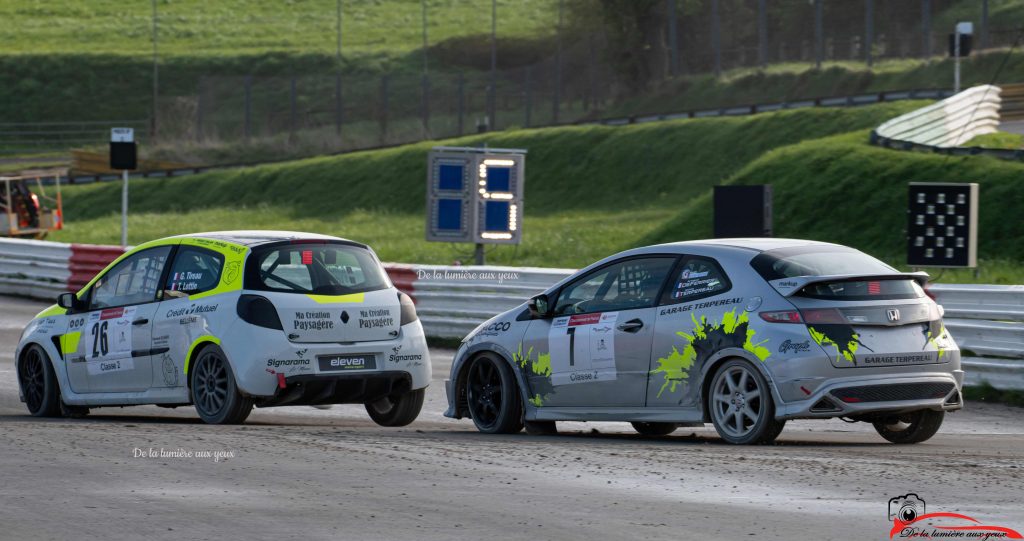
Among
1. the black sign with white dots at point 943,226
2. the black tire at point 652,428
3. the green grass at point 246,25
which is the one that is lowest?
the black tire at point 652,428

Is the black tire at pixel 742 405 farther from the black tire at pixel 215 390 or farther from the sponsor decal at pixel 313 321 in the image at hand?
the black tire at pixel 215 390

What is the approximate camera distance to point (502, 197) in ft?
79.1

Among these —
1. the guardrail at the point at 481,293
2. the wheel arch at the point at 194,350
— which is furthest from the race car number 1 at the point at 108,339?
the guardrail at the point at 481,293

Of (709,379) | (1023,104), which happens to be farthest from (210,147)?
(709,379)

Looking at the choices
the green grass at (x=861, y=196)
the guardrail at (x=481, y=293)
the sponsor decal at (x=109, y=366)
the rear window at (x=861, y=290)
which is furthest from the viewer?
the green grass at (x=861, y=196)

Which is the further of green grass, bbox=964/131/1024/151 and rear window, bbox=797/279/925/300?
green grass, bbox=964/131/1024/151

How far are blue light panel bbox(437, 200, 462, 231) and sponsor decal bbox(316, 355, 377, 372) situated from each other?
12.4m

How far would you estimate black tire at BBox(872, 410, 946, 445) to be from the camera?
10.4m

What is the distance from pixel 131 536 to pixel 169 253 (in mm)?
5906

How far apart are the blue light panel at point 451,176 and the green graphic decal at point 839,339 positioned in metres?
14.9

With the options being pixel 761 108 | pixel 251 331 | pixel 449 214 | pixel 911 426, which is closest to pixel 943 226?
pixel 449 214

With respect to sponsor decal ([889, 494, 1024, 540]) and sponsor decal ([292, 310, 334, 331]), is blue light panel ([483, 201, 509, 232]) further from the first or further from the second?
sponsor decal ([889, 494, 1024, 540])

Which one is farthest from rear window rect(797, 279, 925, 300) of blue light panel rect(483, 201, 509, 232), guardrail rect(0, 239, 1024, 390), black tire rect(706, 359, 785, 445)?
blue light panel rect(483, 201, 509, 232)

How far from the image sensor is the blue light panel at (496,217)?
78.9 feet
